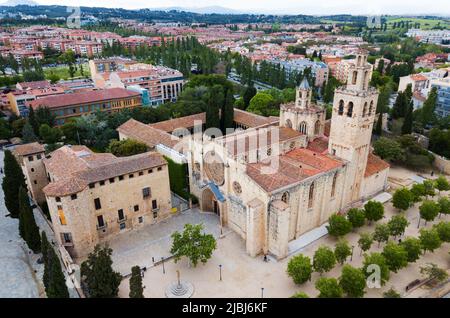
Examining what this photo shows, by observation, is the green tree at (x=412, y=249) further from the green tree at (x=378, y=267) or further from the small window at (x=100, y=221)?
the small window at (x=100, y=221)

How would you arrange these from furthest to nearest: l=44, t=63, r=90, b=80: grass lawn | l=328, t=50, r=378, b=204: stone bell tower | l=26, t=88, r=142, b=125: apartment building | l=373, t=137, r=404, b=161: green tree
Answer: l=44, t=63, r=90, b=80: grass lawn → l=26, t=88, r=142, b=125: apartment building → l=373, t=137, r=404, b=161: green tree → l=328, t=50, r=378, b=204: stone bell tower

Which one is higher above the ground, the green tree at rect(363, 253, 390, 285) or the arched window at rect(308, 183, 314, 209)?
the arched window at rect(308, 183, 314, 209)

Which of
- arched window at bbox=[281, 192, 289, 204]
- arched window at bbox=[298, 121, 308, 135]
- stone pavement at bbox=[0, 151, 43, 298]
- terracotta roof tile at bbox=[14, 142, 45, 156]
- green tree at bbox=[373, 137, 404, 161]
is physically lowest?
stone pavement at bbox=[0, 151, 43, 298]

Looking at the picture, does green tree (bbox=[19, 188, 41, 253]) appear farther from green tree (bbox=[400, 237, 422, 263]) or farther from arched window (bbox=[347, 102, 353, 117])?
green tree (bbox=[400, 237, 422, 263])

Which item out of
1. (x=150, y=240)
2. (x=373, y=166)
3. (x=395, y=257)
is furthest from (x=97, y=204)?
(x=373, y=166)

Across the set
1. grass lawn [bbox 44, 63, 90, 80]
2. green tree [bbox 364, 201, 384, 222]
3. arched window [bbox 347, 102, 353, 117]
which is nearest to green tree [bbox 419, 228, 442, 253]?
green tree [bbox 364, 201, 384, 222]

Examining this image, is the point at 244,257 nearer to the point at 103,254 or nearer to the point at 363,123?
the point at 103,254

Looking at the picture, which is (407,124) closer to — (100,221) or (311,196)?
(311,196)
